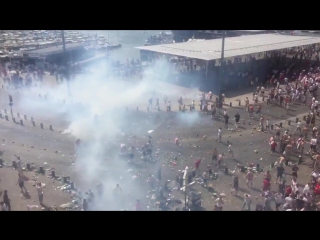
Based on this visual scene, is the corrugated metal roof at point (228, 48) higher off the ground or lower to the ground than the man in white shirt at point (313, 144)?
higher

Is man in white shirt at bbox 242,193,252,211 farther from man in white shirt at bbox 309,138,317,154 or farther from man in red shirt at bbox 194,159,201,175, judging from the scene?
man in white shirt at bbox 309,138,317,154

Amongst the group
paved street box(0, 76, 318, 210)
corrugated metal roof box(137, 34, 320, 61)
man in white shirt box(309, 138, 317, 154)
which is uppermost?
corrugated metal roof box(137, 34, 320, 61)

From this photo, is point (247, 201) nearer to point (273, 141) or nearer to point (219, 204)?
point (219, 204)

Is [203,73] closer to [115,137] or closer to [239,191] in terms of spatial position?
[115,137]

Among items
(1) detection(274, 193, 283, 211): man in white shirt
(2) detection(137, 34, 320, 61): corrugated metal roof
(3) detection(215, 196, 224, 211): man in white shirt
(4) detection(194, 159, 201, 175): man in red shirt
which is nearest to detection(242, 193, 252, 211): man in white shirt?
(3) detection(215, 196, 224, 211): man in white shirt

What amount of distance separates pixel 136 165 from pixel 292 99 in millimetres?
13155

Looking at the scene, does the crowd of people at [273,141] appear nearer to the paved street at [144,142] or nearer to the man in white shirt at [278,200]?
the man in white shirt at [278,200]

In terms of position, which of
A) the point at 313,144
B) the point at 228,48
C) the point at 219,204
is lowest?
the point at 219,204

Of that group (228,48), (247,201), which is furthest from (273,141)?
(228,48)

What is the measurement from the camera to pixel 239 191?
497 inches

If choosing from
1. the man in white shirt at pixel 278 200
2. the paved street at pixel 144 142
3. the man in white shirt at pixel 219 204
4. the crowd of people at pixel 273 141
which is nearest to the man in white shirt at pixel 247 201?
the crowd of people at pixel 273 141

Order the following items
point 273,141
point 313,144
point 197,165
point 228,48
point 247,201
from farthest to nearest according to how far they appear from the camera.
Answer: point 228,48 → point 273,141 → point 313,144 → point 197,165 → point 247,201

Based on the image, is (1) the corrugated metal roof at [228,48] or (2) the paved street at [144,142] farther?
(1) the corrugated metal roof at [228,48]
